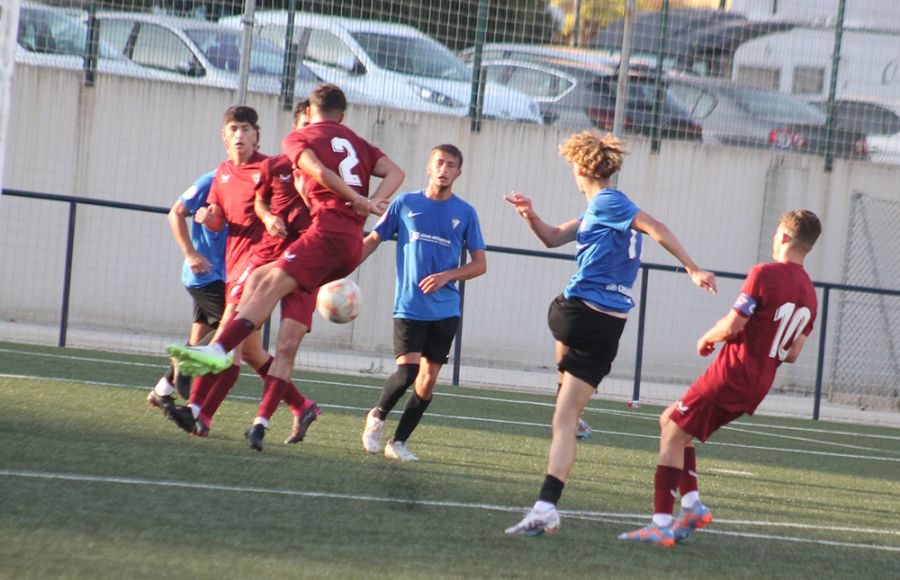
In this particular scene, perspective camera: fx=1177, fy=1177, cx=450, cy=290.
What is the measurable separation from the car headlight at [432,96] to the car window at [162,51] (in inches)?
109

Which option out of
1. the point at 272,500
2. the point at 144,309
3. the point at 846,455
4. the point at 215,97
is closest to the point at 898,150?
the point at 846,455

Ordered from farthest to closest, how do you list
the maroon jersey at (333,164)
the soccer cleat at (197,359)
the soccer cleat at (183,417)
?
the soccer cleat at (183,417)
the maroon jersey at (333,164)
the soccer cleat at (197,359)

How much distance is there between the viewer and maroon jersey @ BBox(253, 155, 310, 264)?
6.88 metres

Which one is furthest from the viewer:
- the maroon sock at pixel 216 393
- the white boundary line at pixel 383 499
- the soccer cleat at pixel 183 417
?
the maroon sock at pixel 216 393

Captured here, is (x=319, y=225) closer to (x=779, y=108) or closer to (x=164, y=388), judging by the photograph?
(x=164, y=388)

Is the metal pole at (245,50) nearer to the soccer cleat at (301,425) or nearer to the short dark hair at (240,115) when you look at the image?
the short dark hair at (240,115)

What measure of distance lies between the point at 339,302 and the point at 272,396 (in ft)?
2.64

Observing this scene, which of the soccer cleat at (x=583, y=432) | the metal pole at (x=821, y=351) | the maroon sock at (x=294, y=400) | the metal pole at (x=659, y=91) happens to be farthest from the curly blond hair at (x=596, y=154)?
the metal pole at (x=659, y=91)

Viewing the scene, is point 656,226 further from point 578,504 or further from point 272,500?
point 272,500

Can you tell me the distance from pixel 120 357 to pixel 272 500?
21.6 feet

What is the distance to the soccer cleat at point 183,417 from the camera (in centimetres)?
675

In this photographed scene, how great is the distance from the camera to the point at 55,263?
13.8 meters

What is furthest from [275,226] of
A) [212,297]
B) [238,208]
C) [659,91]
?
[659,91]

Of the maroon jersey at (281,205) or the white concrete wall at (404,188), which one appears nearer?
the maroon jersey at (281,205)
